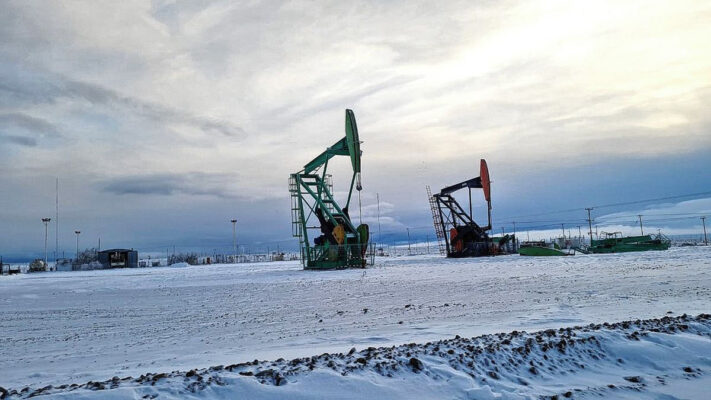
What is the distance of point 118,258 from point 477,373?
196 ft

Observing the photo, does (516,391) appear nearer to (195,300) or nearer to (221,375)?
(221,375)

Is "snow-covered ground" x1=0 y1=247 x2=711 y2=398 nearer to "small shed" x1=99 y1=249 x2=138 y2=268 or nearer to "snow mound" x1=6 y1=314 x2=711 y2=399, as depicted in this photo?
"snow mound" x1=6 y1=314 x2=711 y2=399

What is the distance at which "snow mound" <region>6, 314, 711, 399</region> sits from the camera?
10.3 ft

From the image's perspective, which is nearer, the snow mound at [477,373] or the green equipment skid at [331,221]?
the snow mound at [477,373]

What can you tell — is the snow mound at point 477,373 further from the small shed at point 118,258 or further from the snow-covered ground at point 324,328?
the small shed at point 118,258

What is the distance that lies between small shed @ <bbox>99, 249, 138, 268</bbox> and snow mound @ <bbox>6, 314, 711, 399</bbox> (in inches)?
2301

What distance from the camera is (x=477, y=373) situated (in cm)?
360

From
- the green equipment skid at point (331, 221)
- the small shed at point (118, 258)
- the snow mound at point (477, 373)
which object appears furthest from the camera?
the small shed at point (118, 258)

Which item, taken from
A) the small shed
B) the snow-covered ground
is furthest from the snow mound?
the small shed

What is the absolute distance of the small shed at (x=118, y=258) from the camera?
55125 mm

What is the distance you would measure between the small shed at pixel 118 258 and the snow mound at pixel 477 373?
192ft

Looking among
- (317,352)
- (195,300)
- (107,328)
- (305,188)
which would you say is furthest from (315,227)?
(317,352)

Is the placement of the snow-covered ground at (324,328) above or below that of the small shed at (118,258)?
below

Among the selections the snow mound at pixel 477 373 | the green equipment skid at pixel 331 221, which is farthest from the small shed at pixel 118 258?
the snow mound at pixel 477 373
